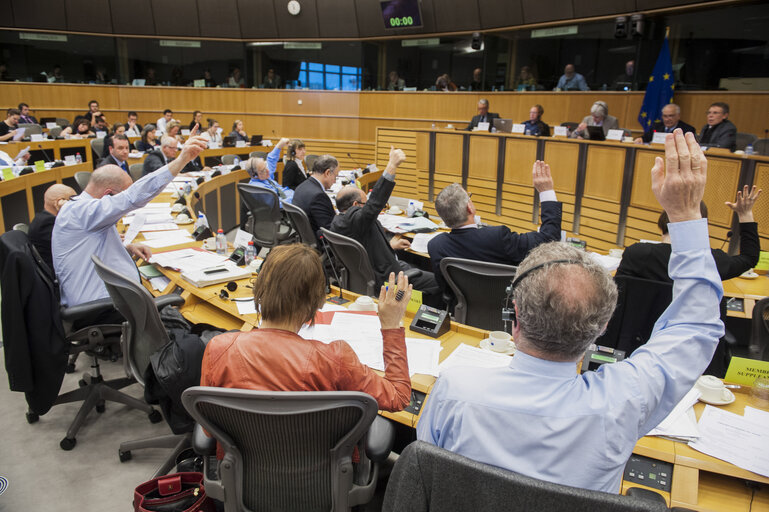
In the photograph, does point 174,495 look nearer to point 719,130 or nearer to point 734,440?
point 734,440

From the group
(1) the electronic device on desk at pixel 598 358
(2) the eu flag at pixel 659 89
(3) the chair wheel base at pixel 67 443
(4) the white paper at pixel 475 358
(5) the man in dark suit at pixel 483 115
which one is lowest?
(3) the chair wheel base at pixel 67 443

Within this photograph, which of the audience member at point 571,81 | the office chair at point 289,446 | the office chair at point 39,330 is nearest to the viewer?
the office chair at point 289,446

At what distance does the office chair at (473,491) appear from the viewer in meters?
0.94

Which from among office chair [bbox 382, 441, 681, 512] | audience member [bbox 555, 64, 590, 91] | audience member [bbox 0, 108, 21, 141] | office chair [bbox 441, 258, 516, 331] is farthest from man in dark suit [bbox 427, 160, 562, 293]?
audience member [bbox 0, 108, 21, 141]

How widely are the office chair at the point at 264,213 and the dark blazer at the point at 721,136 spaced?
4863mm

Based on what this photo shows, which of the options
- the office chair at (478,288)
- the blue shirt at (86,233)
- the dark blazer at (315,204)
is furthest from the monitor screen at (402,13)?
the office chair at (478,288)

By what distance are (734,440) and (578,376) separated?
0.99m

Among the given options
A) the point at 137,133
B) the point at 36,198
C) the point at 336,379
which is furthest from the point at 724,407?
the point at 137,133

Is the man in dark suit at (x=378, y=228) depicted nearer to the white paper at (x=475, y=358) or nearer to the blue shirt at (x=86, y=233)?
the blue shirt at (x=86, y=233)

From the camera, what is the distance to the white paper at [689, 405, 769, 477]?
166 cm

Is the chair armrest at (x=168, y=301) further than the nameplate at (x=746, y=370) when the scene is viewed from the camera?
Yes

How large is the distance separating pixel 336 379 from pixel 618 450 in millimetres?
872

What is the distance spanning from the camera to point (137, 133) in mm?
10844

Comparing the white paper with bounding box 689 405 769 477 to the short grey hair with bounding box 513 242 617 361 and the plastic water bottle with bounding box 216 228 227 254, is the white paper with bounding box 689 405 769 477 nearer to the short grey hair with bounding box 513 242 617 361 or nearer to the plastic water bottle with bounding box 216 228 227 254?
the short grey hair with bounding box 513 242 617 361
